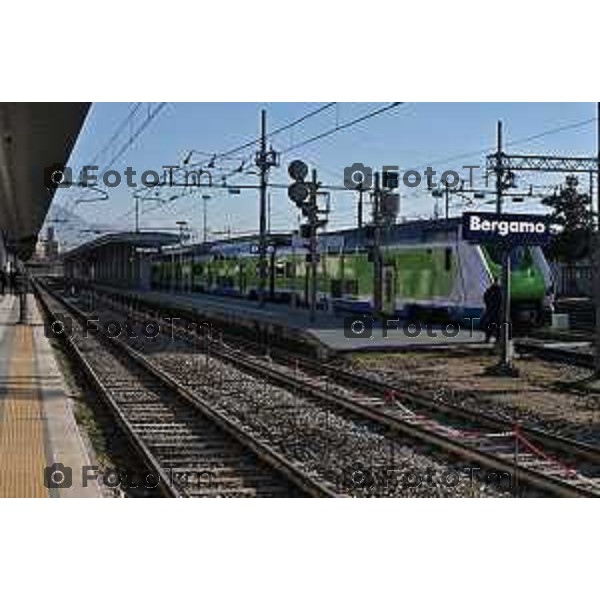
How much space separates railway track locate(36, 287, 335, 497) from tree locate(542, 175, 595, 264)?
36191 mm

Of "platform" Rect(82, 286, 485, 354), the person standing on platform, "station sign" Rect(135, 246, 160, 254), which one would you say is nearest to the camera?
the person standing on platform

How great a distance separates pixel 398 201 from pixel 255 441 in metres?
14.0

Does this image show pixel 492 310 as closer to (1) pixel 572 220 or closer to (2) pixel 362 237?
(2) pixel 362 237

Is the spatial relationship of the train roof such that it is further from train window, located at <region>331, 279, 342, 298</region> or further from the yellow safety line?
the yellow safety line

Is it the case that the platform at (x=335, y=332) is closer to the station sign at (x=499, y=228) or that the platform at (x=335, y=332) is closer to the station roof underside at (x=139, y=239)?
the station sign at (x=499, y=228)

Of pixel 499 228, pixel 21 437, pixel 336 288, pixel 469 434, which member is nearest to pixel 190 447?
pixel 21 437

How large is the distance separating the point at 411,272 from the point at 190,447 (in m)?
14.7

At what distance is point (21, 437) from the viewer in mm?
9617

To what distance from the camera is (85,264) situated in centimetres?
7912

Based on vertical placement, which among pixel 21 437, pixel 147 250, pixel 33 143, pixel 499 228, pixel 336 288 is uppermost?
pixel 33 143

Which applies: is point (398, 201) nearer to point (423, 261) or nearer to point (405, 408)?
point (423, 261)

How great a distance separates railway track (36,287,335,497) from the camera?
842cm

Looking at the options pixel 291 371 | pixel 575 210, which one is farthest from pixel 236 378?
pixel 575 210

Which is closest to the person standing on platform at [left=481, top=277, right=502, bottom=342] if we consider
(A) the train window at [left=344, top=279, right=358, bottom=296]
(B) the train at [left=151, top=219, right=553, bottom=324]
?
(B) the train at [left=151, top=219, right=553, bottom=324]
